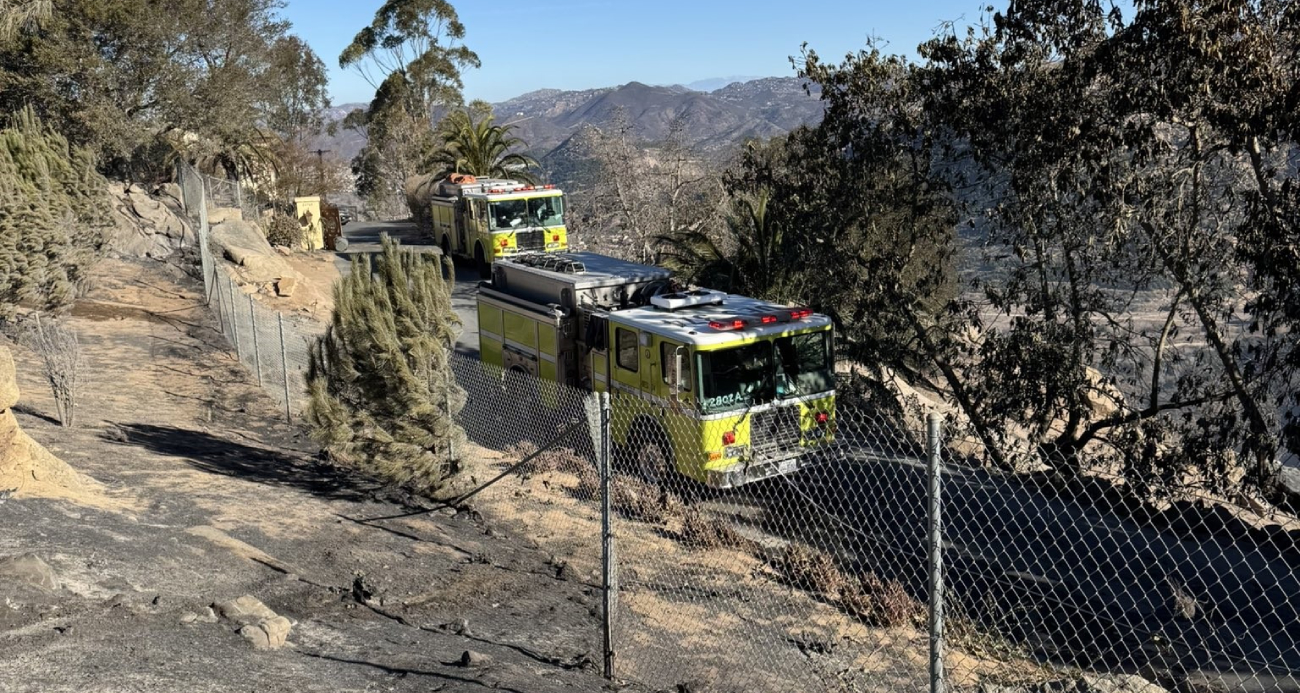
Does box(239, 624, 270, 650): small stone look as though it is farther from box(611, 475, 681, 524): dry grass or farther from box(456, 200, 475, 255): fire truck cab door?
box(456, 200, 475, 255): fire truck cab door

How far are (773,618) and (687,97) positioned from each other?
584 ft

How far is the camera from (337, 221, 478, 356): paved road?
2183 cm

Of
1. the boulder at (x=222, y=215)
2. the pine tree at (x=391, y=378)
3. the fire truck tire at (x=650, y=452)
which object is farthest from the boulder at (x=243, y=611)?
the boulder at (x=222, y=215)

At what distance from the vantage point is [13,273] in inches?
594

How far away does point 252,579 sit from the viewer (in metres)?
7.77

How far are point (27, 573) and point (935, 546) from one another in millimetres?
5493

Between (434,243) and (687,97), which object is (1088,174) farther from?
(687,97)

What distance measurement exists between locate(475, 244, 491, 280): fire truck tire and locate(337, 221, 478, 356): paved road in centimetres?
28

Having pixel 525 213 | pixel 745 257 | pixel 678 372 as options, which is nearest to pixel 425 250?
pixel 525 213

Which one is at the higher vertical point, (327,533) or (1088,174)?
(1088,174)

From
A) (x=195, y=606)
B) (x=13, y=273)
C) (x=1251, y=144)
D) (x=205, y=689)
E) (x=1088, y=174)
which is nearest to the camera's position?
(x=205, y=689)

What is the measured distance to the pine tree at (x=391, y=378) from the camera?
10.6 meters

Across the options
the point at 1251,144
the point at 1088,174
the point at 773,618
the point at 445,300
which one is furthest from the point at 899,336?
the point at 773,618

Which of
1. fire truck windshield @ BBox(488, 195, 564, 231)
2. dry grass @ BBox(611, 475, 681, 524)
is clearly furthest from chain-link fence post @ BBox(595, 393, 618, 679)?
fire truck windshield @ BBox(488, 195, 564, 231)
